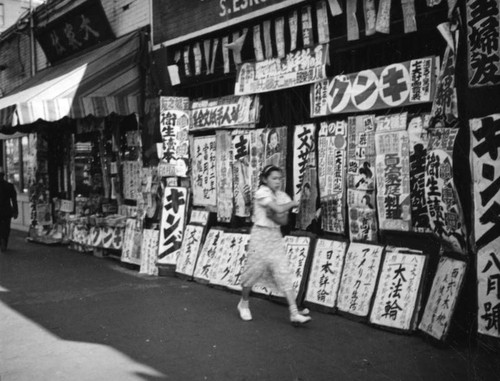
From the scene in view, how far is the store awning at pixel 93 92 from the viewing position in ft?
29.8

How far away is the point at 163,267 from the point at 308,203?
119 inches

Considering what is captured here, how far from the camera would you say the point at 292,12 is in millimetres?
7227

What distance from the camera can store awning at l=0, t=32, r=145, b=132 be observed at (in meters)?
9.07

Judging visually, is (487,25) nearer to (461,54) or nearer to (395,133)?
(461,54)

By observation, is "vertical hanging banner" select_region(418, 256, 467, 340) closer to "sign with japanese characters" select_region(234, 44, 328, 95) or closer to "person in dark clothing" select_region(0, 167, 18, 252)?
"sign with japanese characters" select_region(234, 44, 328, 95)

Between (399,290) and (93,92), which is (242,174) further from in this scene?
(93,92)

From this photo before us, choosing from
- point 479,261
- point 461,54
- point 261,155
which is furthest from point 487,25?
point 261,155

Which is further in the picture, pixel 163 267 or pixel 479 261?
pixel 163 267

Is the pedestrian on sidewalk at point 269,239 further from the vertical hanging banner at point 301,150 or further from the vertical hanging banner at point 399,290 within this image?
the vertical hanging banner at point 301,150

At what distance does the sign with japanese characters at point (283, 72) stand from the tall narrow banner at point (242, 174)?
2.30 ft

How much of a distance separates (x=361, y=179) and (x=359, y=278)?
1171mm

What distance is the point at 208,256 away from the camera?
811 centimetres

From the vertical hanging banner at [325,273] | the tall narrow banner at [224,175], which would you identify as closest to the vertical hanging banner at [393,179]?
the vertical hanging banner at [325,273]

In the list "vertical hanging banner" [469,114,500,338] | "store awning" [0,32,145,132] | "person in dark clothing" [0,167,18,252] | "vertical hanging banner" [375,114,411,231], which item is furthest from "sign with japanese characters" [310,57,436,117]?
"person in dark clothing" [0,167,18,252]
